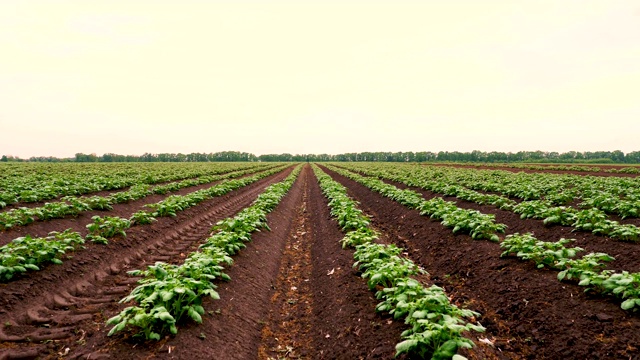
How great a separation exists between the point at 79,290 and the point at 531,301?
9.42 meters

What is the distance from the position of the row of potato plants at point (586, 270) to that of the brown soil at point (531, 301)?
0.68 feet

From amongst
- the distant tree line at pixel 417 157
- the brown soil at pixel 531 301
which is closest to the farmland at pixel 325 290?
the brown soil at pixel 531 301

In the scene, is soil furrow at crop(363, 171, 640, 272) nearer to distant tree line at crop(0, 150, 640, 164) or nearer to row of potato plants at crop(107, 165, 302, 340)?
row of potato plants at crop(107, 165, 302, 340)

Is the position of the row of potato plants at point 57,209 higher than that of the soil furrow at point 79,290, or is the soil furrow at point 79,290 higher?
the row of potato plants at point 57,209

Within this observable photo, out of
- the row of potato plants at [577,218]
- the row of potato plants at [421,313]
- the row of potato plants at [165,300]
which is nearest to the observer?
the row of potato plants at [421,313]

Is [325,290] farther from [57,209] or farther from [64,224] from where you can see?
[57,209]

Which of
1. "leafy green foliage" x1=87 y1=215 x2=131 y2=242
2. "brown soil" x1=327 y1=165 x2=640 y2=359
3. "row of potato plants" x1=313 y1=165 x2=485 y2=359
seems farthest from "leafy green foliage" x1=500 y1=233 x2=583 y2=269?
"leafy green foliage" x1=87 y1=215 x2=131 y2=242

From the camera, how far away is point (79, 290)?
6832 mm

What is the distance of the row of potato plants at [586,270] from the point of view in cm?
487

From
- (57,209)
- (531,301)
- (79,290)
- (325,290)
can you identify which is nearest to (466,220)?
(531,301)

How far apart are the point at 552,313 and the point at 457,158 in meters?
157

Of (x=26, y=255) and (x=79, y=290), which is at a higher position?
(x=26, y=255)

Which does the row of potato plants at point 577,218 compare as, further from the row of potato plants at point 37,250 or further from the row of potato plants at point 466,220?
the row of potato plants at point 37,250

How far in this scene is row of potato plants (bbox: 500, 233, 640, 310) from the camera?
16.0 feet
